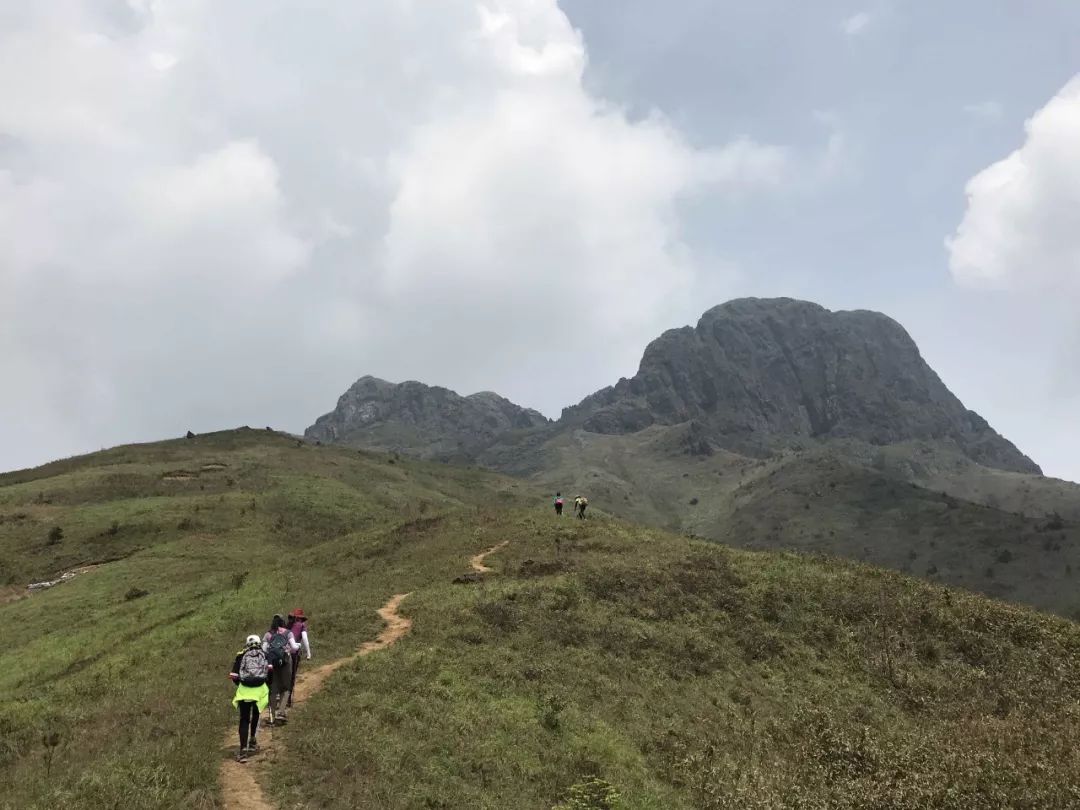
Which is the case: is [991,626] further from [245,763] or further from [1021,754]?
[245,763]

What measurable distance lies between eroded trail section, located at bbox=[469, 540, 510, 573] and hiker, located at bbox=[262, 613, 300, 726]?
21958 millimetres

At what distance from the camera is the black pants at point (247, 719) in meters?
18.4

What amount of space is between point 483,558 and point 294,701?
78.2ft

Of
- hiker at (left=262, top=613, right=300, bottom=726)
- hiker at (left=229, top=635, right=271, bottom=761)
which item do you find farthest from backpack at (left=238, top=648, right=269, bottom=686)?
hiker at (left=262, top=613, right=300, bottom=726)

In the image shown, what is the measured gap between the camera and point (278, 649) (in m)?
20.8

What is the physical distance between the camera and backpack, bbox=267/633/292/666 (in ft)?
67.7

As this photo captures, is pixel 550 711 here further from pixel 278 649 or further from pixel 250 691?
pixel 250 691

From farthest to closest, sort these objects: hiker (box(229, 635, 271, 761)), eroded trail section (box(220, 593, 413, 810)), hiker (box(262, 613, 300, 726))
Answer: hiker (box(262, 613, 300, 726))
hiker (box(229, 635, 271, 761))
eroded trail section (box(220, 593, 413, 810))

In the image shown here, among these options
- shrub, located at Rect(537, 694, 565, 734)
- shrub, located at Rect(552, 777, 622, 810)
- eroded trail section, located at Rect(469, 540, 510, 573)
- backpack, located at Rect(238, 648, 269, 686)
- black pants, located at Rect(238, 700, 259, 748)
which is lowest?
shrub, located at Rect(552, 777, 622, 810)

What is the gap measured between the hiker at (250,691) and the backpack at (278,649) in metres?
1.78

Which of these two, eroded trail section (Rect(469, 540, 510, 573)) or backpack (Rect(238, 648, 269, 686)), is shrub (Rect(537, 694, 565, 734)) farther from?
eroded trail section (Rect(469, 540, 510, 573))

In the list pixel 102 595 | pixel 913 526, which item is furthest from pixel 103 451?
pixel 913 526

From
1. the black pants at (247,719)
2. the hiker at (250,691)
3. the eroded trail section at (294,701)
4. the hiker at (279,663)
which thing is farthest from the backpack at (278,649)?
the black pants at (247,719)

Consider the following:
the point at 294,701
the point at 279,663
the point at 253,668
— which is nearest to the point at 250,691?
the point at 253,668
